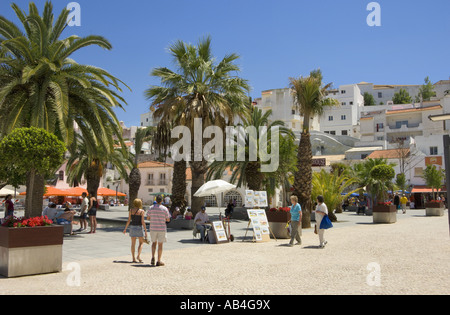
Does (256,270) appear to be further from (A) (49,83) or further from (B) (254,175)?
(B) (254,175)

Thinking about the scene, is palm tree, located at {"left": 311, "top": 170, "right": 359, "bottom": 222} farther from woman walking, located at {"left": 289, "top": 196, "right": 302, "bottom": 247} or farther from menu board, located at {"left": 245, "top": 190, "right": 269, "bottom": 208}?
woman walking, located at {"left": 289, "top": 196, "right": 302, "bottom": 247}

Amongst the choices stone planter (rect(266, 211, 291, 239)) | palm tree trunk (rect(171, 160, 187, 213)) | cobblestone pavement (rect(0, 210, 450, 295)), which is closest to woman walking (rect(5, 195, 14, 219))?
cobblestone pavement (rect(0, 210, 450, 295))

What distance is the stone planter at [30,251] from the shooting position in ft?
26.5

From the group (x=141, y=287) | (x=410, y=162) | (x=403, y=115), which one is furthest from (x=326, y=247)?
(x=403, y=115)

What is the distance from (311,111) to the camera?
2005 centimetres

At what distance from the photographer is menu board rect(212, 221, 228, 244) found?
14.4 m

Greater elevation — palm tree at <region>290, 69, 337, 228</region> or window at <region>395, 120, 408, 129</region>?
window at <region>395, 120, 408, 129</region>

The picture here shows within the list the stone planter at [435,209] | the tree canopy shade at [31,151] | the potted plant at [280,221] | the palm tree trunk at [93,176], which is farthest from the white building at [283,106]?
the tree canopy shade at [31,151]

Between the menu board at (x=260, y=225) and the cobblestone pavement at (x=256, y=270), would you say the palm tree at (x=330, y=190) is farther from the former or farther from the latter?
the cobblestone pavement at (x=256, y=270)

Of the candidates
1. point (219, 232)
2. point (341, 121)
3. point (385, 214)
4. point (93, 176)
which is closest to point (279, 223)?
point (219, 232)

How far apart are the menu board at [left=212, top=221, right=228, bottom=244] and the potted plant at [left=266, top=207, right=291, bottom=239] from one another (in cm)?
234

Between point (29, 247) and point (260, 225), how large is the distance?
868 centimetres
